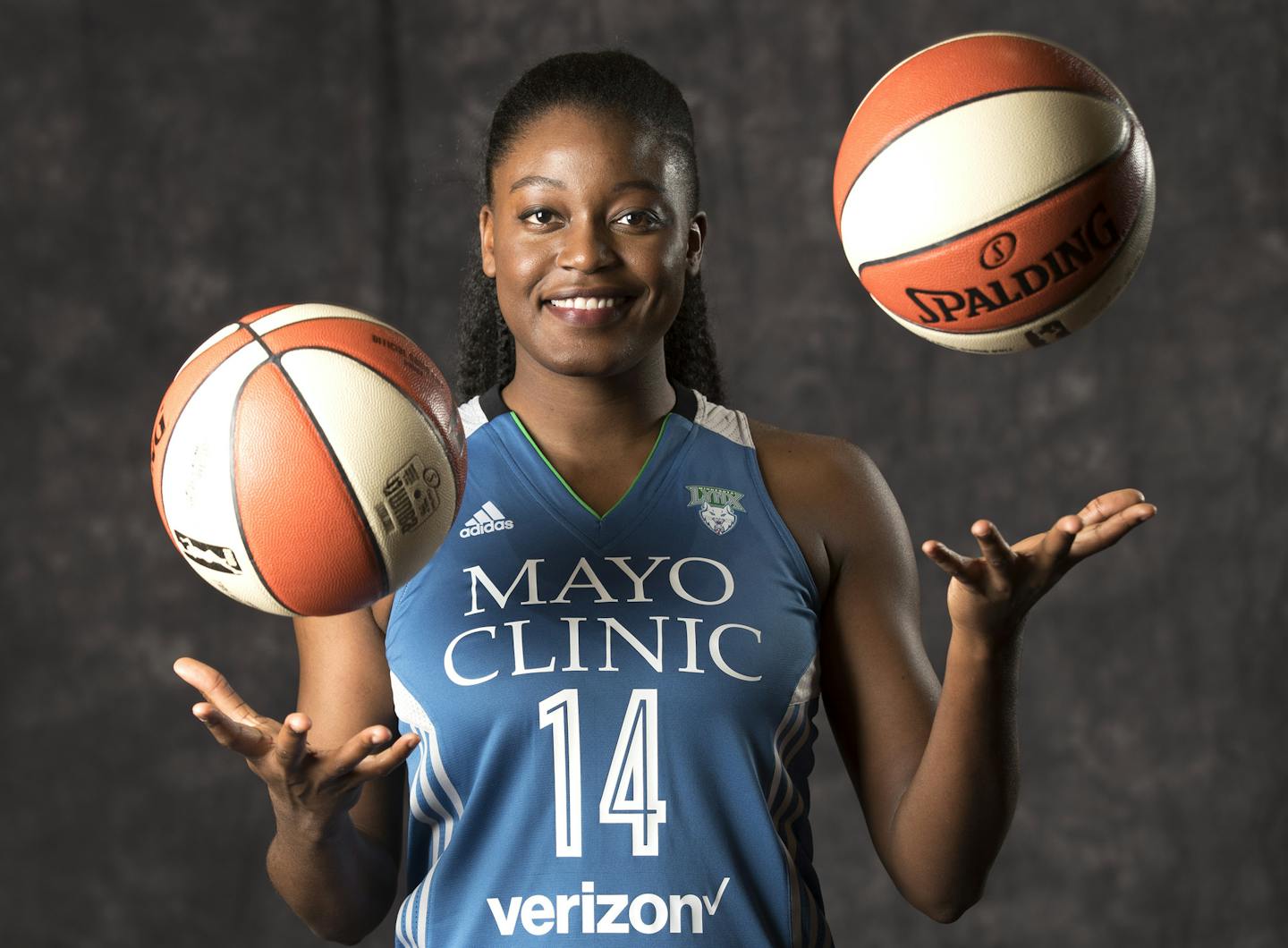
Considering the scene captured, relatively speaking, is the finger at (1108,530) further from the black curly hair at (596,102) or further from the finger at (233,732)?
the finger at (233,732)

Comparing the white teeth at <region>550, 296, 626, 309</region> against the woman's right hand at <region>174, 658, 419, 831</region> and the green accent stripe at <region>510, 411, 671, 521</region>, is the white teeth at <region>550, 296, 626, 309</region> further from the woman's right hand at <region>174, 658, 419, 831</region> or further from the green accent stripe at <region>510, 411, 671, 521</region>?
the woman's right hand at <region>174, 658, 419, 831</region>

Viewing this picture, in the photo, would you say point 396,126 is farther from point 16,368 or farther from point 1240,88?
point 1240,88

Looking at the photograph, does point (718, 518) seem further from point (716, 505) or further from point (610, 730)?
point (610, 730)

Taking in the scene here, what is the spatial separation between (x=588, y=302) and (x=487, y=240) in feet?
0.79

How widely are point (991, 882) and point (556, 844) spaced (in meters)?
1.85

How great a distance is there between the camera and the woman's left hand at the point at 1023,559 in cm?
141

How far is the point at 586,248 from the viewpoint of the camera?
1.70m

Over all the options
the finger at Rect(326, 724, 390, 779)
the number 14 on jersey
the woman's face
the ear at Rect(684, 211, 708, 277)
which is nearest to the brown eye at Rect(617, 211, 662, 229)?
the woman's face

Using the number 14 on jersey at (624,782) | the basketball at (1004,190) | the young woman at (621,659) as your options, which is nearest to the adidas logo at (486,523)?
the young woman at (621,659)

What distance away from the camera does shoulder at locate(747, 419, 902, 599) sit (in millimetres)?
1837

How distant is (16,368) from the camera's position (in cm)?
337

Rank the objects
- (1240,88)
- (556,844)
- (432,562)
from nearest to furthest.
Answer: (556,844) < (432,562) < (1240,88)

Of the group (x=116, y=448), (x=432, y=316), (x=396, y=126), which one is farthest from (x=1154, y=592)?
(x=116, y=448)

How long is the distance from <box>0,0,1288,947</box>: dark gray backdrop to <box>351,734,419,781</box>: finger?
1913 millimetres
